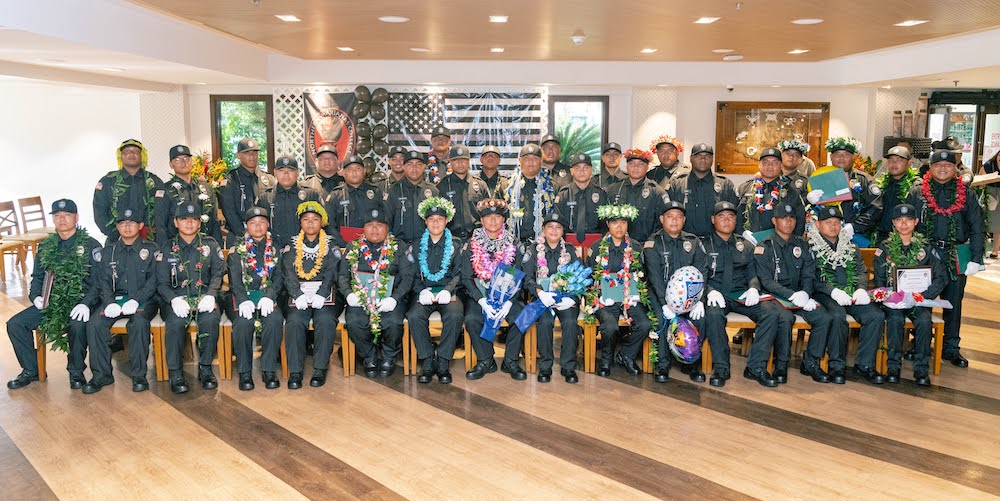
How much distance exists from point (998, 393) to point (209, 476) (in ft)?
17.6

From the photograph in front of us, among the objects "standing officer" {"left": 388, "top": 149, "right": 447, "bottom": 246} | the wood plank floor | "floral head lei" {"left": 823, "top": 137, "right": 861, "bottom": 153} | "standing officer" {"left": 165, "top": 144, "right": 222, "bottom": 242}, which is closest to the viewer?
the wood plank floor

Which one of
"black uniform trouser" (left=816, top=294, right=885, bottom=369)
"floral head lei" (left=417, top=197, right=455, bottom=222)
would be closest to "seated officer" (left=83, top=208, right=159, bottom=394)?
"floral head lei" (left=417, top=197, right=455, bottom=222)

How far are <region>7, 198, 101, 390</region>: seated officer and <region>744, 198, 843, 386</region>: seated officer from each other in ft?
16.2

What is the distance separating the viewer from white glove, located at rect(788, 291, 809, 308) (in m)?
5.93

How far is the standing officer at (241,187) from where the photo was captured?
7.63 metres

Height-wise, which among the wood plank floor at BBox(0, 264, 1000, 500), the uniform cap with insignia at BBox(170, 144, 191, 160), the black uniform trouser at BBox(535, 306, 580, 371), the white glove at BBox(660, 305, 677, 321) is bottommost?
the wood plank floor at BBox(0, 264, 1000, 500)

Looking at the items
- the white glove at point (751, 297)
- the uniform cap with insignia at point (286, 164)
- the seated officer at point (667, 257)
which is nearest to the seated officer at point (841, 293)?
the white glove at point (751, 297)

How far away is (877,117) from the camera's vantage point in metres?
11.9

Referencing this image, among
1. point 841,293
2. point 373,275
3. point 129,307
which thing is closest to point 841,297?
point 841,293

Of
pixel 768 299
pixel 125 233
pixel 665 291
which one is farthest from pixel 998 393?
pixel 125 233

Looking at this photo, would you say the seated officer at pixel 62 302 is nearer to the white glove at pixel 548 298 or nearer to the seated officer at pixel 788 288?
the white glove at pixel 548 298

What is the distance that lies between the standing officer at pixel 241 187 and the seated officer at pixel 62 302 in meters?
1.79

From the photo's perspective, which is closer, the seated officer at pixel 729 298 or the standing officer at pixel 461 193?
the seated officer at pixel 729 298

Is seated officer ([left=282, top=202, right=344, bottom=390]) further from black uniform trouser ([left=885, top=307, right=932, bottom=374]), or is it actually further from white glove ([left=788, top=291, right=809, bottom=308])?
black uniform trouser ([left=885, top=307, right=932, bottom=374])
